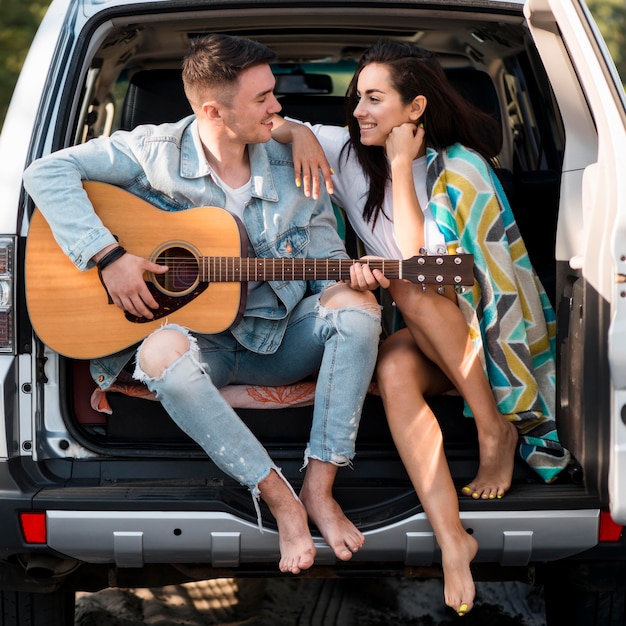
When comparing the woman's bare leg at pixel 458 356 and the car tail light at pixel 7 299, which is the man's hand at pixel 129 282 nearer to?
the car tail light at pixel 7 299

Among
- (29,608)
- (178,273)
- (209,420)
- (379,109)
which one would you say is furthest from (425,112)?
(29,608)

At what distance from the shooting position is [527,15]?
2631 mm

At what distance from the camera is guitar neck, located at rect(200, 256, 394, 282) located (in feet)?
8.52

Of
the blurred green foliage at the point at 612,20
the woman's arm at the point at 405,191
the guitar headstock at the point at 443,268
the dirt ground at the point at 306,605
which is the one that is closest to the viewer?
the guitar headstock at the point at 443,268

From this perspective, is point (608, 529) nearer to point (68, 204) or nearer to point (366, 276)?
point (366, 276)

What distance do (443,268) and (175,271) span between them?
0.69 metres

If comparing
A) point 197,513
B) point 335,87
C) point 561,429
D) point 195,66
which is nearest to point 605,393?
point 561,429

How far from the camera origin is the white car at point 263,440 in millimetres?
2348

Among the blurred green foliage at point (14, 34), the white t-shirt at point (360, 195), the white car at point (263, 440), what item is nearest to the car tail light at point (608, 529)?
the white car at point (263, 440)

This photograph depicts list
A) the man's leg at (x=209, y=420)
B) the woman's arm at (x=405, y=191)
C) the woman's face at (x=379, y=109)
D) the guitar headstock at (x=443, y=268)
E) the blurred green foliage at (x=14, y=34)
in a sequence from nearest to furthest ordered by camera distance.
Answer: the man's leg at (x=209, y=420), the guitar headstock at (x=443, y=268), the woman's arm at (x=405, y=191), the woman's face at (x=379, y=109), the blurred green foliage at (x=14, y=34)

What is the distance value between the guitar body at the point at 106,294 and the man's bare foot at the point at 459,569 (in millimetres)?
788

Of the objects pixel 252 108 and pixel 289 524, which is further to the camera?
pixel 252 108

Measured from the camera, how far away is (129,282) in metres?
2.54

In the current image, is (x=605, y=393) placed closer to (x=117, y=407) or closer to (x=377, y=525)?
(x=377, y=525)
